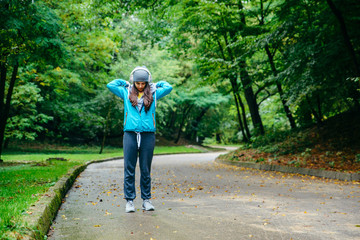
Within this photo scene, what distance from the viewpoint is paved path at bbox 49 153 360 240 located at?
12.9 ft

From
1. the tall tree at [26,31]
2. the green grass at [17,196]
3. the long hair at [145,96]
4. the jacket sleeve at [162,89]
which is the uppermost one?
the tall tree at [26,31]

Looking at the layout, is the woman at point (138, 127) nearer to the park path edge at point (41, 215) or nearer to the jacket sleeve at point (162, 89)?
the jacket sleeve at point (162, 89)

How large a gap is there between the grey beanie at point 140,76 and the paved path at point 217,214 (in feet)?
6.44

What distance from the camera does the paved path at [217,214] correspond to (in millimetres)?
3938

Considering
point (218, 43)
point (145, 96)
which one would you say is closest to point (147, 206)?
point (145, 96)

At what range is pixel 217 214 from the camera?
4.94 metres

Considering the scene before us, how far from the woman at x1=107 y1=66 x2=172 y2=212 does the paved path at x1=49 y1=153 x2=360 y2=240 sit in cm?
37

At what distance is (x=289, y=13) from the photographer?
12.2 m

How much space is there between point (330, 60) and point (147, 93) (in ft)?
26.5

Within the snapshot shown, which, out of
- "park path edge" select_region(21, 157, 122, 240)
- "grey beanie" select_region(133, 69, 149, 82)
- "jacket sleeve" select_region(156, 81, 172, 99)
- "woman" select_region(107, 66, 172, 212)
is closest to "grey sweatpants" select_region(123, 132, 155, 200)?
"woman" select_region(107, 66, 172, 212)

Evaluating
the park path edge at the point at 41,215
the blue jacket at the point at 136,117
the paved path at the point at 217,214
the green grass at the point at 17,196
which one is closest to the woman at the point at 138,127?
the blue jacket at the point at 136,117

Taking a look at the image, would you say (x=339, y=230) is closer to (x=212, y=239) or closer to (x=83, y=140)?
(x=212, y=239)

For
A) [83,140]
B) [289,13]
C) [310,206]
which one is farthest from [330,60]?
[83,140]

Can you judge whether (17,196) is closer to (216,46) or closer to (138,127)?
(138,127)
